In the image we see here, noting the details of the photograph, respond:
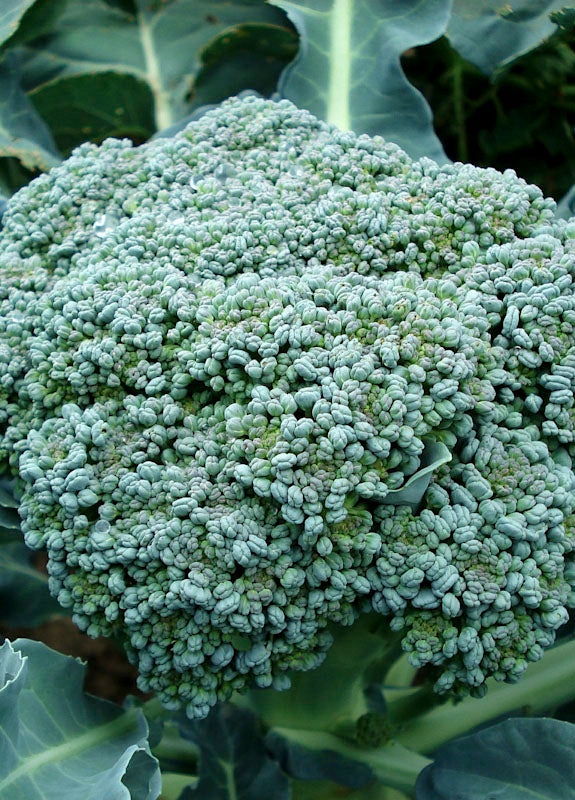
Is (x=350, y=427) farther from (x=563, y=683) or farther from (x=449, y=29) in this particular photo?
(x=449, y=29)

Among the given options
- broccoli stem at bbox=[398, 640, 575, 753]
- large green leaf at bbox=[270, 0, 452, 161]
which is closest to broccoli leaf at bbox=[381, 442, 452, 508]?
broccoli stem at bbox=[398, 640, 575, 753]

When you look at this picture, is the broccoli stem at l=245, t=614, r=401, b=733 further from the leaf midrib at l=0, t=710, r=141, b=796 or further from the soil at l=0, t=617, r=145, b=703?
the soil at l=0, t=617, r=145, b=703

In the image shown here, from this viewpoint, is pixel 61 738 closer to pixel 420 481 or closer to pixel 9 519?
pixel 9 519

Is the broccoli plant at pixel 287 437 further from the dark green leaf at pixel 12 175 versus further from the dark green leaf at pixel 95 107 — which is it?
the dark green leaf at pixel 95 107

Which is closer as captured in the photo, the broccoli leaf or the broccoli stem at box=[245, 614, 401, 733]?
the broccoli leaf

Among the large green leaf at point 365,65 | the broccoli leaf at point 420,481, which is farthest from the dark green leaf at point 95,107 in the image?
the broccoli leaf at point 420,481

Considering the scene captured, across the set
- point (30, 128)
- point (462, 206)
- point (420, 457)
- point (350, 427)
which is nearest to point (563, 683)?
point (420, 457)
